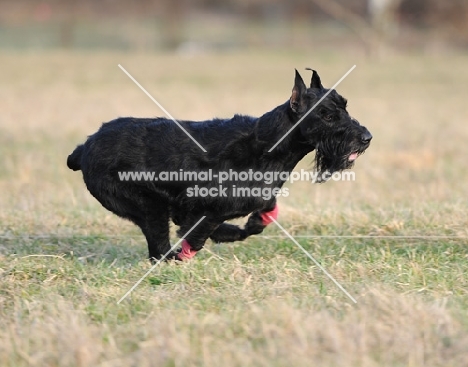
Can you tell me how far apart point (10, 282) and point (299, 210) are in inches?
125

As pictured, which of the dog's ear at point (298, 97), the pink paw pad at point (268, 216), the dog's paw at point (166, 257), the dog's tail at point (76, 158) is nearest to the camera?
the dog's ear at point (298, 97)

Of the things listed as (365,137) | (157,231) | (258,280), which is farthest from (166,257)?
(365,137)

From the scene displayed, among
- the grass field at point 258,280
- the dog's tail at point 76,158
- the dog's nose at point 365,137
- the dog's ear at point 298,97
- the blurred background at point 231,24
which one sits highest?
the blurred background at point 231,24

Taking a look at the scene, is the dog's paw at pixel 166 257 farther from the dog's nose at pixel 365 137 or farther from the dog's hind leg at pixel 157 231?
the dog's nose at pixel 365 137

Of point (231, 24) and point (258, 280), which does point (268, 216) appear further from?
point (231, 24)

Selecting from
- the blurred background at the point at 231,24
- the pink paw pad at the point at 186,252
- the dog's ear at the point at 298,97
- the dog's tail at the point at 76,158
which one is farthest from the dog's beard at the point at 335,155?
the blurred background at the point at 231,24

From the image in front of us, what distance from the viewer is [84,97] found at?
21.4 m

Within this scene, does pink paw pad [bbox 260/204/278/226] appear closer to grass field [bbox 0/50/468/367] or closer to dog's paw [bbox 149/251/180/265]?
grass field [bbox 0/50/468/367]

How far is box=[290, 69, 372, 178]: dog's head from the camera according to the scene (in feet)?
19.6

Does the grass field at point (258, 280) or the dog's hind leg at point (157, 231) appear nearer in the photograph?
the grass field at point (258, 280)

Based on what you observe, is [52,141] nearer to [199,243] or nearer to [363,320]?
[199,243]

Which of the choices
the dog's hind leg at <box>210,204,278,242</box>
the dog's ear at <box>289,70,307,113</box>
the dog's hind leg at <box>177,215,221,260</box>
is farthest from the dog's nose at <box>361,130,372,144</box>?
the dog's hind leg at <box>177,215,221,260</box>

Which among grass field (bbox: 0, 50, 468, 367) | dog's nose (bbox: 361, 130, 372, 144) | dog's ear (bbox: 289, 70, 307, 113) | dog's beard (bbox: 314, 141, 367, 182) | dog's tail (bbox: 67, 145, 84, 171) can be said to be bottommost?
grass field (bbox: 0, 50, 468, 367)

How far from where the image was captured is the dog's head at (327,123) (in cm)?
598
